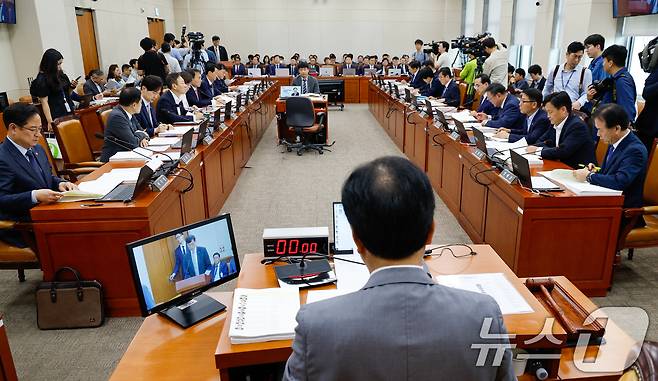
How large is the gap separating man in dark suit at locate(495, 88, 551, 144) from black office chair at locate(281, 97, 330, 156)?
2939 millimetres

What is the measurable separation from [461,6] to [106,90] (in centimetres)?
998

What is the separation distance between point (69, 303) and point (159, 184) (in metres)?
0.76

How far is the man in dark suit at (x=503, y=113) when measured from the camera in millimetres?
4309

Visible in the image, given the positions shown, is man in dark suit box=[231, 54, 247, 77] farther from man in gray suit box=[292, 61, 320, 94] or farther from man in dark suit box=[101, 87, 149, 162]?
man in dark suit box=[101, 87, 149, 162]

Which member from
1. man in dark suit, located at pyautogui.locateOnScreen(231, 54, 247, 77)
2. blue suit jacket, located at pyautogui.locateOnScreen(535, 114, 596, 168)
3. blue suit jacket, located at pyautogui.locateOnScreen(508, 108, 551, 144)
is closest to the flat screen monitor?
man in dark suit, located at pyautogui.locateOnScreen(231, 54, 247, 77)

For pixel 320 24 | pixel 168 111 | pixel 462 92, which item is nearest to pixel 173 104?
pixel 168 111

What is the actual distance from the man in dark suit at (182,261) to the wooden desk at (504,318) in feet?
0.64

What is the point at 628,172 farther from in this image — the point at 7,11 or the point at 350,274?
the point at 7,11

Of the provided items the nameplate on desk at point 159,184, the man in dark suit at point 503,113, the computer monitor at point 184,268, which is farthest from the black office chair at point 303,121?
the computer monitor at point 184,268

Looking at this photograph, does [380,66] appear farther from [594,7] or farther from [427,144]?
[427,144]

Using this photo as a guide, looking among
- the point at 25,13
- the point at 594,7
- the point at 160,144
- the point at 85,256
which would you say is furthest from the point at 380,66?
the point at 85,256

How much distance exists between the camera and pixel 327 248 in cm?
194

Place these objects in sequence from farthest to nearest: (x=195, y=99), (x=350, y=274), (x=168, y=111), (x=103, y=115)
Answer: (x=195, y=99)
(x=168, y=111)
(x=103, y=115)
(x=350, y=274)

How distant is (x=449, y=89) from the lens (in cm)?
639
